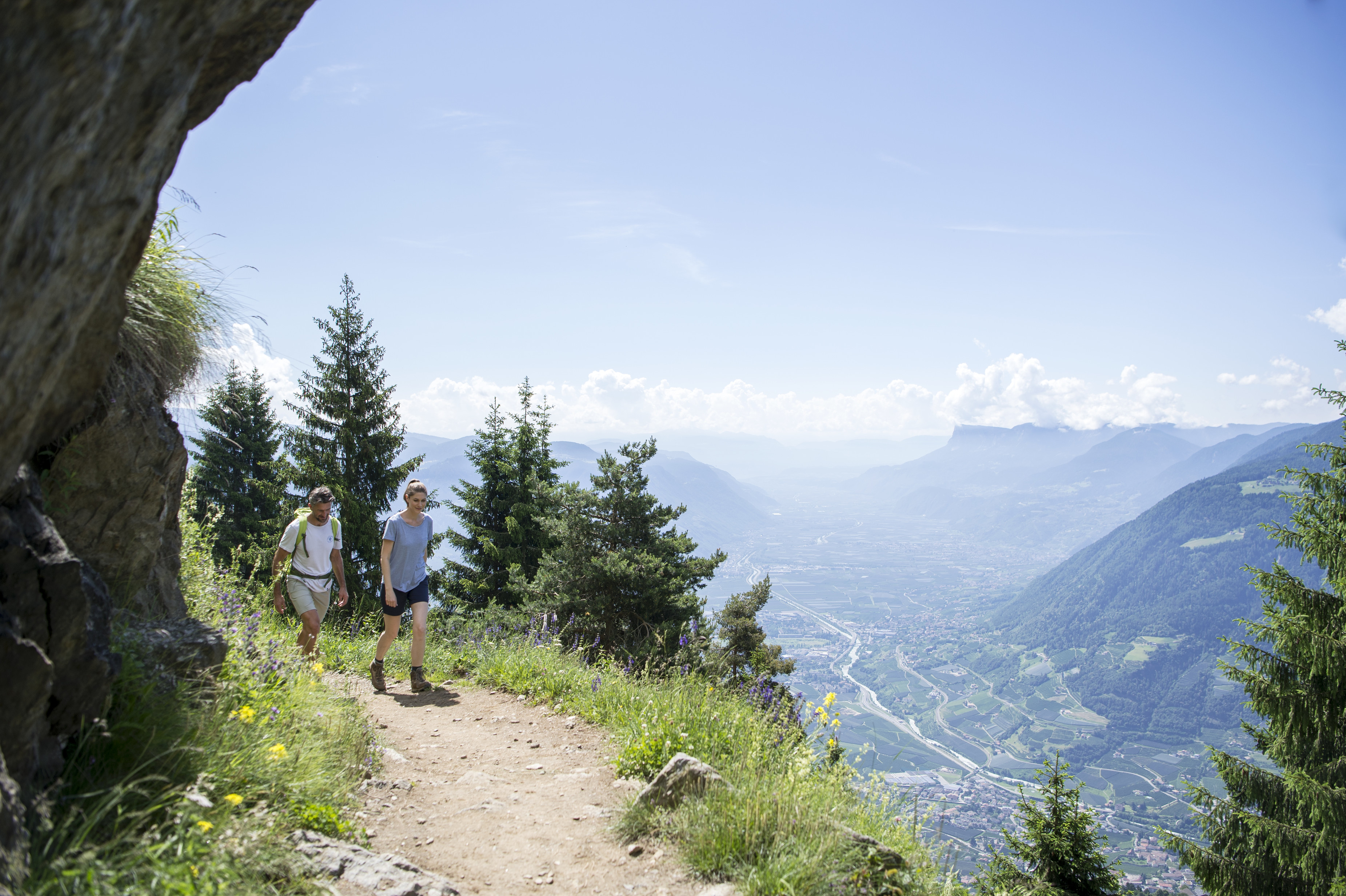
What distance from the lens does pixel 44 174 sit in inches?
73.4

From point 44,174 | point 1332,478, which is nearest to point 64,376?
point 44,174

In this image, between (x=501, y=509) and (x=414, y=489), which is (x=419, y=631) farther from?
(x=501, y=509)

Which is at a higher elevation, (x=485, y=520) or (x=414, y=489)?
(x=414, y=489)

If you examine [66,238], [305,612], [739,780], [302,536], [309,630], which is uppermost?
[66,238]

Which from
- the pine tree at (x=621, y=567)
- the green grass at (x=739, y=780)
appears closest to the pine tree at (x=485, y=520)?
the pine tree at (x=621, y=567)

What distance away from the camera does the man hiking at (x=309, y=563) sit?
7145 millimetres

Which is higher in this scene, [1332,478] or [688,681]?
[1332,478]

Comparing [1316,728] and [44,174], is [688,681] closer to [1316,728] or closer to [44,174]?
[44,174]

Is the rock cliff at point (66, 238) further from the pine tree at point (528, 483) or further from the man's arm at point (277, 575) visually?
the pine tree at point (528, 483)

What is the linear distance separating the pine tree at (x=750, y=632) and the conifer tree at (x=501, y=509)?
701 cm

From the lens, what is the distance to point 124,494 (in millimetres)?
4449

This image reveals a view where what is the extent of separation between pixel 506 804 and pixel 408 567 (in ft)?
11.0

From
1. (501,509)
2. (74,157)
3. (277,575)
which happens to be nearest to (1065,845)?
(277,575)

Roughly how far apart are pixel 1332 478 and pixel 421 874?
15.1 m
